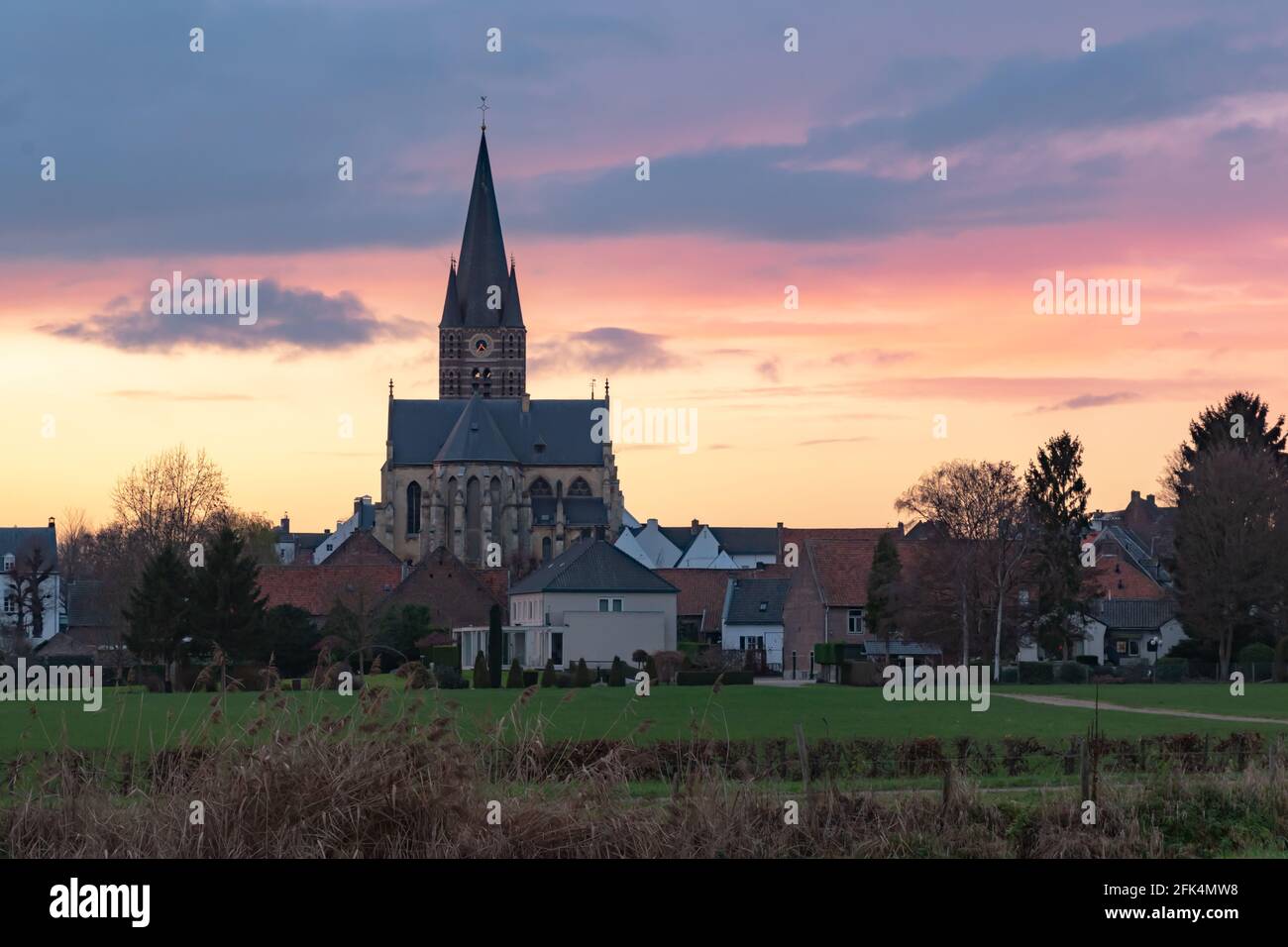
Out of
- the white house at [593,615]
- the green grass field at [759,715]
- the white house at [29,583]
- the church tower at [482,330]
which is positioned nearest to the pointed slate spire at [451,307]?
the church tower at [482,330]

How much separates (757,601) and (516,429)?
66.6 metres

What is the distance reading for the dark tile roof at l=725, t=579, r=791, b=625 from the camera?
330 ft

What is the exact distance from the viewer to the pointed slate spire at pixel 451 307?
175 metres

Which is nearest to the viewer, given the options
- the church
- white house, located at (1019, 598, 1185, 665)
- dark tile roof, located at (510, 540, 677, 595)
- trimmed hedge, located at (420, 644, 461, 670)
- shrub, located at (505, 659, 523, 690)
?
shrub, located at (505, 659, 523, 690)

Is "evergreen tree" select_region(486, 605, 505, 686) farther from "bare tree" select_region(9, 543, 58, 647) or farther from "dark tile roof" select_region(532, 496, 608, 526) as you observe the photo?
"dark tile roof" select_region(532, 496, 608, 526)

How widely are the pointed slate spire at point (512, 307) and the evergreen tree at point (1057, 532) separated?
9968cm

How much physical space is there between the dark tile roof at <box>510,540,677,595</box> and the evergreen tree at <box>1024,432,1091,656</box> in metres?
17.9

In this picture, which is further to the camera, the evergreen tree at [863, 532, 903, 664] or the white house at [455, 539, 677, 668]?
the white house at [455, 539, 677, 668]

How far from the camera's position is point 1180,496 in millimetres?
84000

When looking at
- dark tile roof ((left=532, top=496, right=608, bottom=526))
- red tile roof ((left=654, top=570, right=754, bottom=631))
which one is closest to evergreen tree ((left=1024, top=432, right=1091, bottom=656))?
red tile roof ((left=654, top=570, right=754, bottom=631))
